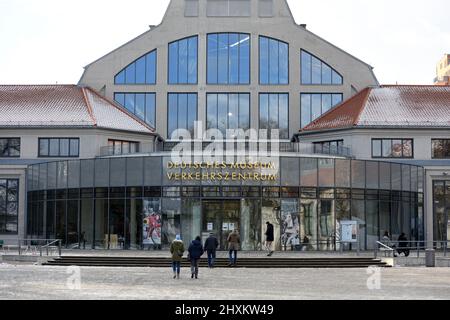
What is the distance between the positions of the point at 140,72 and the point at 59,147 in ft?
34.1

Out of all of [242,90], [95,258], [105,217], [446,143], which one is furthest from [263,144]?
[95,258]

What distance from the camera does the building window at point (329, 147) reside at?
5988 cm

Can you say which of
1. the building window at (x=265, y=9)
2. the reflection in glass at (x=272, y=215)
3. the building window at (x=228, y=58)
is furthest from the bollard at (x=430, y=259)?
the building window at (x=265, y=9)

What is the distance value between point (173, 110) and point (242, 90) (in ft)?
18.6

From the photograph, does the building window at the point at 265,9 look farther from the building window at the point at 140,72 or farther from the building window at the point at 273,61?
the building window at the point at 140,72

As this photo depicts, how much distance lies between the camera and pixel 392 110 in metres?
68.7

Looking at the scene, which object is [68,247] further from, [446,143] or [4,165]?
[446,143]

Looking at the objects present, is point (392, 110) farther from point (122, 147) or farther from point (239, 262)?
point (239, 262)

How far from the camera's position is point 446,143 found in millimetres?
66312

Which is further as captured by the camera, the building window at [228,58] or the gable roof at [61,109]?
the building window at [228,58]

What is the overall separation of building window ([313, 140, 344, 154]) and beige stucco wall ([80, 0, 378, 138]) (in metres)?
5.28

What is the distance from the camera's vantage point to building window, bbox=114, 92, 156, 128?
71312 mm

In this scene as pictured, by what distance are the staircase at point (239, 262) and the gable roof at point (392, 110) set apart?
21.5m

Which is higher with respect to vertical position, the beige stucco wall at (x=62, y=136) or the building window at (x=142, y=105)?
the building window at (x=142, y=105)
